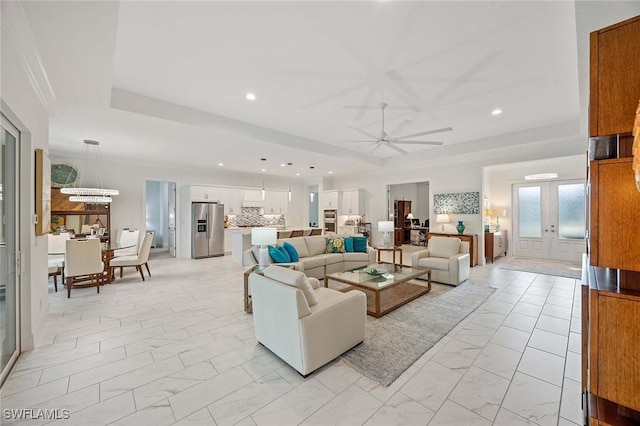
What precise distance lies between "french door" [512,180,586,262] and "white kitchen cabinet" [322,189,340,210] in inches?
216

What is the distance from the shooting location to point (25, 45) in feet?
7.11

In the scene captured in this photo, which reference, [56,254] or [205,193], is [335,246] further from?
[56,254]

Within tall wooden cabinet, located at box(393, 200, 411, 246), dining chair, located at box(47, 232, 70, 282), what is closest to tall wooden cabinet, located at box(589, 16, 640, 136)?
dining chair, located at box(47, 232, 70, 282)

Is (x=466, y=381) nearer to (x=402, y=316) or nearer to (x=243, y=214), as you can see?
(x=402, y=316)

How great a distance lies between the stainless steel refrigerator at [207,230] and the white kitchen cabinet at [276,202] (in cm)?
183

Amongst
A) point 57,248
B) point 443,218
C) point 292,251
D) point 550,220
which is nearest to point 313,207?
point 443,218

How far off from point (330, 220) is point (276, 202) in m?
2.16

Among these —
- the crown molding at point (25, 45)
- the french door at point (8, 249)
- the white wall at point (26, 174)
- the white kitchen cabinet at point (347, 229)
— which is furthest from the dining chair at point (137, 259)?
the white kitchen cabinet at point (347, 229)

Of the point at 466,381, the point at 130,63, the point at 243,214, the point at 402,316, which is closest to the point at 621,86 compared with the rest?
the point at 466,381

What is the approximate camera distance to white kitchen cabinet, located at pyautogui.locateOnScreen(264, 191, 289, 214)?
9.85 metres

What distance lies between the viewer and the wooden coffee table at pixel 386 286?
3494 millimetres

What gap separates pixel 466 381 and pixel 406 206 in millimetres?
10431

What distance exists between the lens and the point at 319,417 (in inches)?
69.6

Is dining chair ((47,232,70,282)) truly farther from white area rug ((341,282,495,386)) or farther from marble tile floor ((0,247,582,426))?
white area rug ((341,282,495,386))
